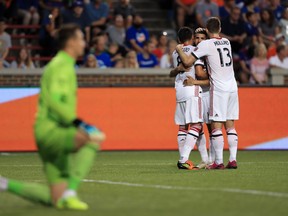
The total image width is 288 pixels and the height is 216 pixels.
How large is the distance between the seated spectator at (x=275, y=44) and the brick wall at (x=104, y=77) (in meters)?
3.26

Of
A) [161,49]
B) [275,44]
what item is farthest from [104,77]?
[275,44]

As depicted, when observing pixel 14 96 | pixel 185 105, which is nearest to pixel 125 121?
pixel 14 96

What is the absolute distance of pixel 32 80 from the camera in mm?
22562

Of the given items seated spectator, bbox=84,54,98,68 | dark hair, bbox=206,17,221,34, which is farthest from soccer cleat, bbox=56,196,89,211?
seated spectator, bbox=84,54,98,68

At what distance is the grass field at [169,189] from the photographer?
30.6ft

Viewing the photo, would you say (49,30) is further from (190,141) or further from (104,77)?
(190,141)

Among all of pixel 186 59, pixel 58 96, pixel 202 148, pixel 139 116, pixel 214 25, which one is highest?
pixel 58 96

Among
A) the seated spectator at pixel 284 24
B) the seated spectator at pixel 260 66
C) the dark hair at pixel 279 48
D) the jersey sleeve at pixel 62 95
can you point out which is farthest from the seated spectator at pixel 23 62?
the jersey sleeve at pixel 62 95

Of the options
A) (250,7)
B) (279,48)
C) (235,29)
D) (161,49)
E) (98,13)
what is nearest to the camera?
(279,48)

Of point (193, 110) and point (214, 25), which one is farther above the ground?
point (214, 25)

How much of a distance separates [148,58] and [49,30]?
2646 mm

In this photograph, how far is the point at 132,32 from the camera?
24.8 metres

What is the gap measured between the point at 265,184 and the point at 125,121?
30.6ft

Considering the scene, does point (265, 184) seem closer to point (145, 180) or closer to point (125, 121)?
point (145, 180)
